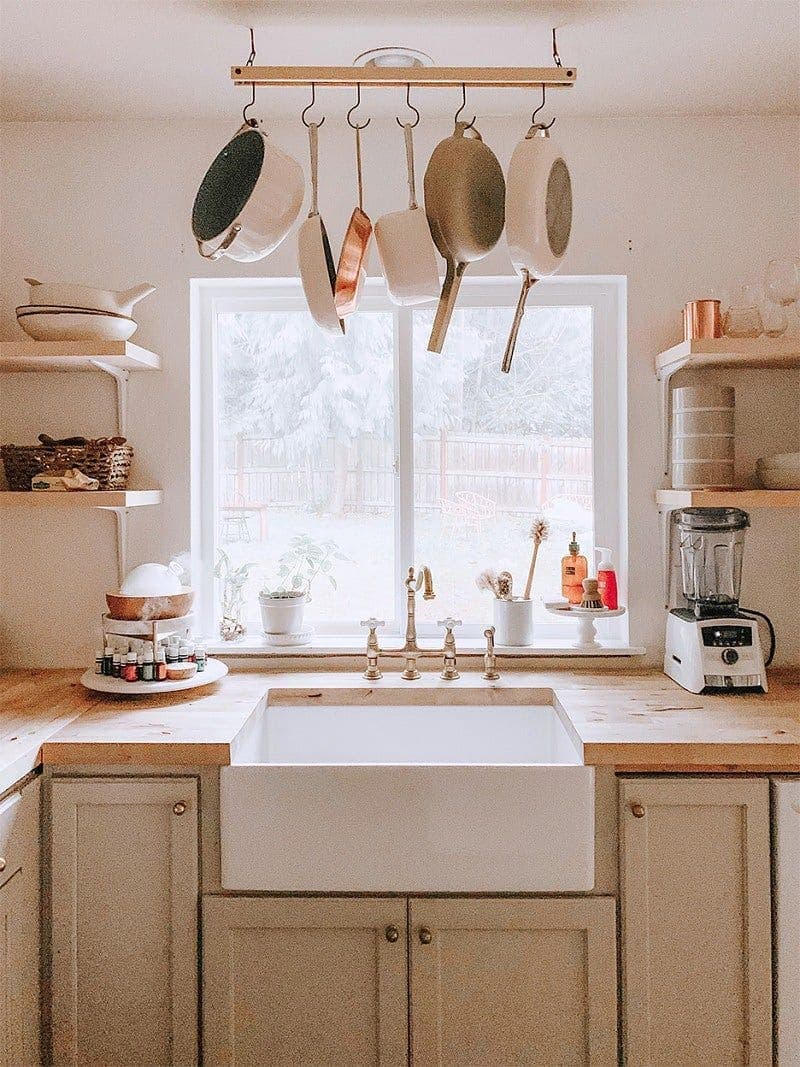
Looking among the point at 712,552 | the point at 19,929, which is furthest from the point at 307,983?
the point at 712,552

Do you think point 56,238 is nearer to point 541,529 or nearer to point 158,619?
point 158,619

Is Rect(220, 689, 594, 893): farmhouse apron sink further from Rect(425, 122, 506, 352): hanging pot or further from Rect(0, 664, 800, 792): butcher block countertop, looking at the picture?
Rect(425, 122, 506, 352): hanging pot

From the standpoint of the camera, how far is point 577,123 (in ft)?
7.43

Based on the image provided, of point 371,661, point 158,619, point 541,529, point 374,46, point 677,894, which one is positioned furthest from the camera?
point 541,529

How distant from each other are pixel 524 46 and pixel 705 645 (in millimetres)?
1431

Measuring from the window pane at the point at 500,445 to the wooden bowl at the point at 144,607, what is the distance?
73cm

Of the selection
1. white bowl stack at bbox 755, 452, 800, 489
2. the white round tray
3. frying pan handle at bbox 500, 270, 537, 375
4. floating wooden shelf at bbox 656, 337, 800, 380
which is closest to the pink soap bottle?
white bowl stack at bbox 755, 452, 800, 489

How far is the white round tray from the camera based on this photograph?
6.51 feet

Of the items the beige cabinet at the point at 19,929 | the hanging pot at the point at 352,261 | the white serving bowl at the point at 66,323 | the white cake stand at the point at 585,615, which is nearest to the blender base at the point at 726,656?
the white cake stand at the point at 585,615

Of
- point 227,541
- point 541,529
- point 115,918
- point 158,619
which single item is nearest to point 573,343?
point 541,529

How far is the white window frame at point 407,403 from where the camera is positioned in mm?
2398

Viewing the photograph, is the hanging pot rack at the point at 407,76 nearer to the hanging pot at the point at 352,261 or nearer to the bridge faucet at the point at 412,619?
the hanging pot at the point at 352,261

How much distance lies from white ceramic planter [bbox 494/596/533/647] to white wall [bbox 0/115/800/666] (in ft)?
0.95

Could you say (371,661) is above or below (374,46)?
below
